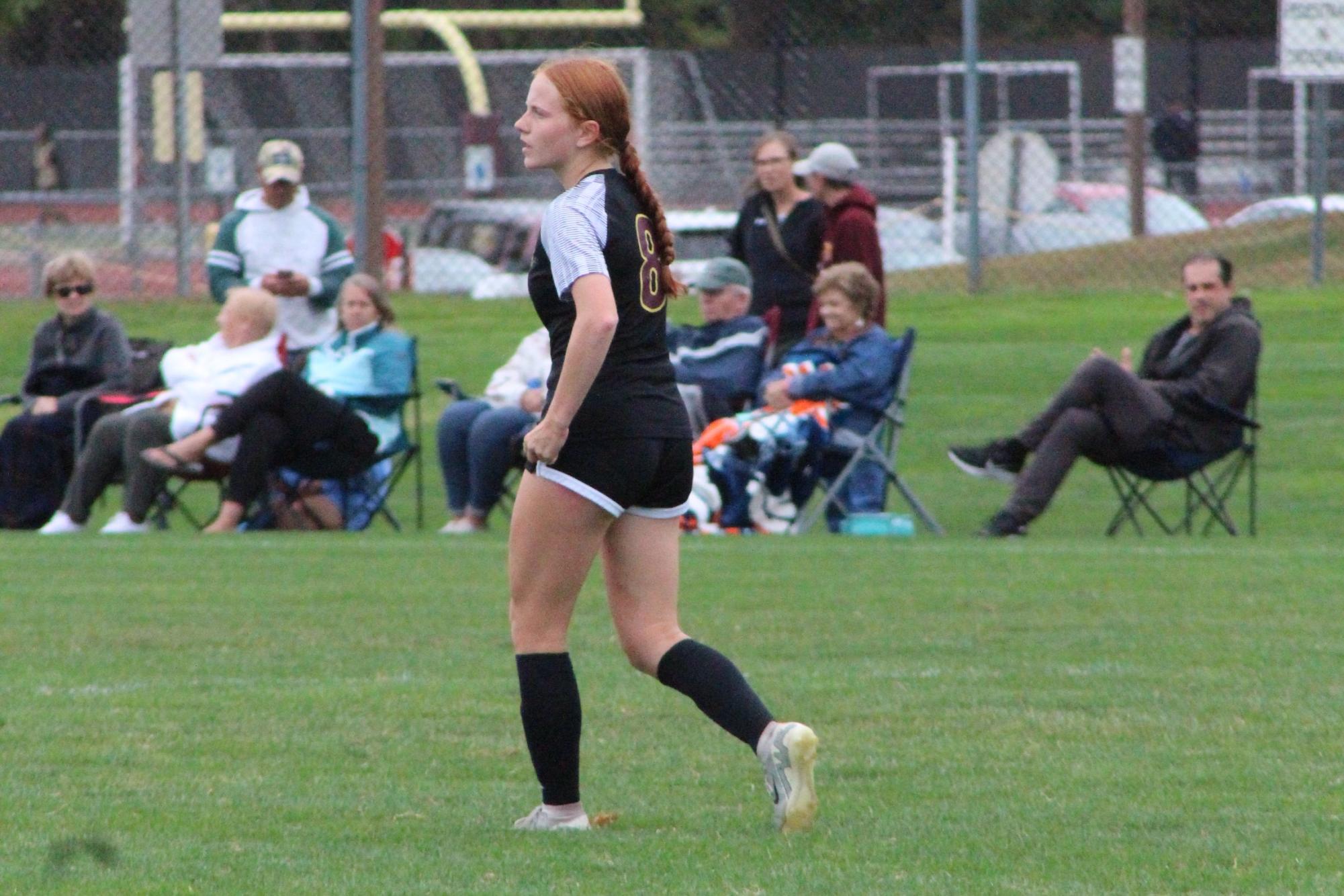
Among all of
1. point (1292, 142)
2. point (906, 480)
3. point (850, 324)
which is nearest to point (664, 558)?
point (850, 324)

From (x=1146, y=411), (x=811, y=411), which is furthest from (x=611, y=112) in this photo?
(x=1146, y=411)

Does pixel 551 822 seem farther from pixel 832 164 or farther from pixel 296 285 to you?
pixel 296 285

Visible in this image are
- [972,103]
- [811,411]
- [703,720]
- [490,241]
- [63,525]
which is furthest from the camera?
[490,241]

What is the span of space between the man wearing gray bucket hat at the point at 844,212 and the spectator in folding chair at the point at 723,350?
483 mm

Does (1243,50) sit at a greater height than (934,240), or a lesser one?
greater

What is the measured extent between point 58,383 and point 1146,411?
5252mm

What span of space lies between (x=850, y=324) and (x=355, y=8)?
13.3 feet

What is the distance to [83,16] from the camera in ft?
55.0

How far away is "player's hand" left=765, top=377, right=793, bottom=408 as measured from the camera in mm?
10062

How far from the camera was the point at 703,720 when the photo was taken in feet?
18.9

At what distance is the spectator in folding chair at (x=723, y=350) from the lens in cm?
1048

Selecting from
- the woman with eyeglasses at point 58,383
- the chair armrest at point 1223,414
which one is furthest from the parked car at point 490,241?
the chair armrest at point 1223,414

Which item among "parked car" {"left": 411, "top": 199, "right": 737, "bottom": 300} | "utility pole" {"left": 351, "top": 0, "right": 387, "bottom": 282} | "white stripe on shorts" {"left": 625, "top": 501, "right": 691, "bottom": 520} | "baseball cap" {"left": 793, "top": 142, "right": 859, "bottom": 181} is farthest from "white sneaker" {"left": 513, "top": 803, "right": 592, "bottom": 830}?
"parked car" {"left": 411, "top": 199, "right": 737, "bottom": 300}

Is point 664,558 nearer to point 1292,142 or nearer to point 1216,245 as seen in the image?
point 1216,245
